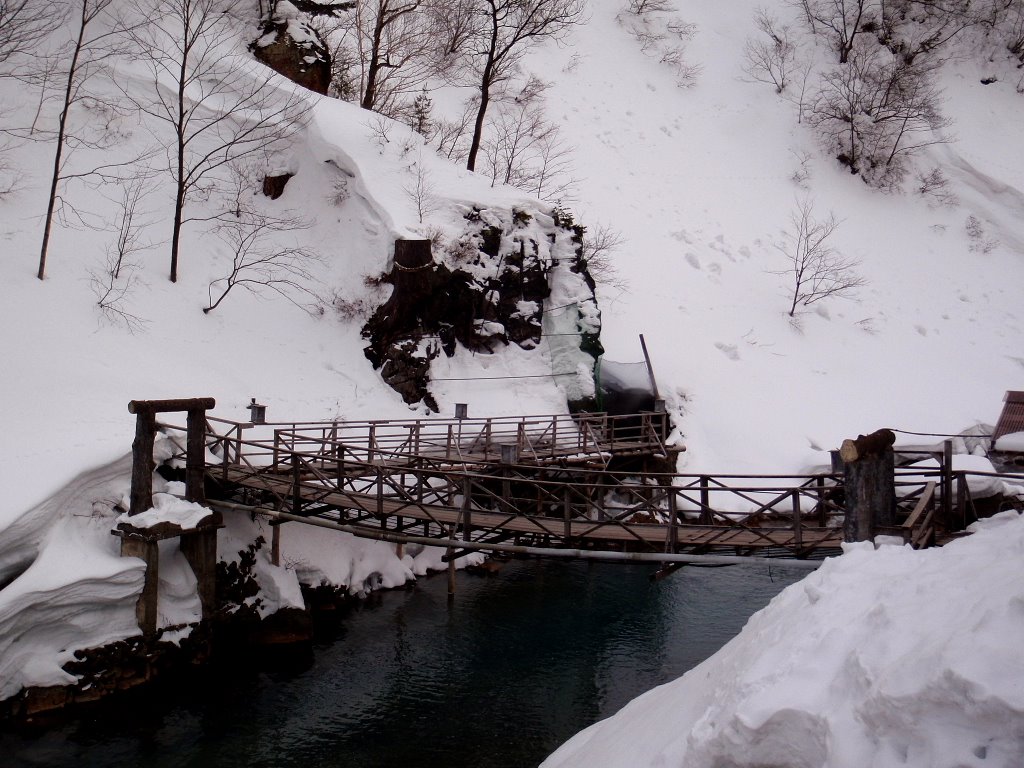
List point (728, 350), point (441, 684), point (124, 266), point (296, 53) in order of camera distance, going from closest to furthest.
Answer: point (441, 684), point (124, 266), point (728, 350), point (296, 53)

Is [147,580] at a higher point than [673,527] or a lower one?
lower

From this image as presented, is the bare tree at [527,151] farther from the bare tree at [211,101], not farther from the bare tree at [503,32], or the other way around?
the bare tree at [211,101]

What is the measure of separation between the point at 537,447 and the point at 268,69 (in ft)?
57.6

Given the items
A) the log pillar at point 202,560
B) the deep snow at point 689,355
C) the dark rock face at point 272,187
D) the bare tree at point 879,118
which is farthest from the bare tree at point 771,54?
the log pillar at point 202,560

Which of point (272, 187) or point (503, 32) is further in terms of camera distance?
point (503, 32)

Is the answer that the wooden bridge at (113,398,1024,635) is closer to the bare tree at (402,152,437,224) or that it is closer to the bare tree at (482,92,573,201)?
the bare tree at (402,152,437,224)

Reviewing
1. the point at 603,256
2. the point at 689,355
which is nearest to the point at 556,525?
the point at 689,355

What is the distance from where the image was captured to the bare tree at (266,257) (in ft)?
72.3

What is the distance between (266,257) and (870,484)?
62.5ft

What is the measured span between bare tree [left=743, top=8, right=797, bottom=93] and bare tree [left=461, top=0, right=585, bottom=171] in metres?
9.85

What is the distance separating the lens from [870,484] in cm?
862

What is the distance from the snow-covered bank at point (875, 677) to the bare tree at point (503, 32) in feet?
81.2

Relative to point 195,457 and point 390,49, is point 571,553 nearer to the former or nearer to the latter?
point 195,457

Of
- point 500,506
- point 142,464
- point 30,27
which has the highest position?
point 30,27
